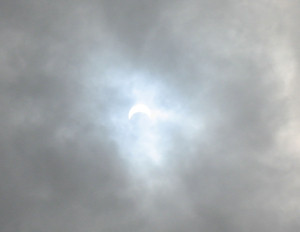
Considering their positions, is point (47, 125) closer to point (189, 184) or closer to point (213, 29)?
point (189, 184)

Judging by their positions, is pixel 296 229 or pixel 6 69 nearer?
pixel 6 69

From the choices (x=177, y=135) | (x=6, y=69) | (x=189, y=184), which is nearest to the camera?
(x=6, y=69)

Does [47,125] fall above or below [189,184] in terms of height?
above

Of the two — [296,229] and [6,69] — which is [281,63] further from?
[6,69]

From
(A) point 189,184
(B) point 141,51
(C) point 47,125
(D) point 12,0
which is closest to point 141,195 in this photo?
(A) point 189,184

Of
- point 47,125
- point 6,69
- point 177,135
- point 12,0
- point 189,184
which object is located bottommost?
point 189,184

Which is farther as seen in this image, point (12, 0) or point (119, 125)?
point (119, 125)

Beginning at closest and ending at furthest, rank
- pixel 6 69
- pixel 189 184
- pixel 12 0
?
1. pixel 12 0
2. pixel 6 69
3. pixel 189 184

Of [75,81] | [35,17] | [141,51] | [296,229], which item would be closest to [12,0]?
[35,17]

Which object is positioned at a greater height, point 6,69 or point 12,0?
point 12,0
